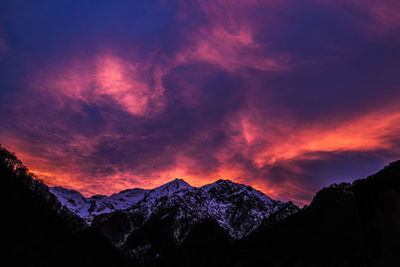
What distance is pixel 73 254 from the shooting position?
160500 millimetres

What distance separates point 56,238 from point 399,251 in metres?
169

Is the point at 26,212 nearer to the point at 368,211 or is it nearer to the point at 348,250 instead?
the point at 368,211

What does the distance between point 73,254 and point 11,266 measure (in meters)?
74.4

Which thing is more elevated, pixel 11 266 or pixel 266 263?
pixel 266 263

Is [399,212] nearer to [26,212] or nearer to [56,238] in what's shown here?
[26,212]

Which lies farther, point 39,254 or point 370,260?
point 39,254

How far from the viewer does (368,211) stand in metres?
10.5

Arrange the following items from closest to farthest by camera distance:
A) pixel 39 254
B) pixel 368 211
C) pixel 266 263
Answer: pixel 368 211 < pixel 39 254 < pixel 266 263

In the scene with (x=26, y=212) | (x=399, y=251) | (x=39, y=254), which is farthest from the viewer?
(x=26, y=212)

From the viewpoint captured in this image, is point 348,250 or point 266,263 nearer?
point 348,250

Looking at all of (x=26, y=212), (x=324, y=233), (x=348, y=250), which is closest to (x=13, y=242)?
(x=26, y=212)

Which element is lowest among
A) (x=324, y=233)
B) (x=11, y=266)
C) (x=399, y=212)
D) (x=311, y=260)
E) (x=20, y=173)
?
(x=11, y=266)

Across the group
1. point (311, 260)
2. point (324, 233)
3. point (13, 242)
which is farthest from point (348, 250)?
point (13, 242)

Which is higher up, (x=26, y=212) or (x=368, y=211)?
(x=26, y=212)
